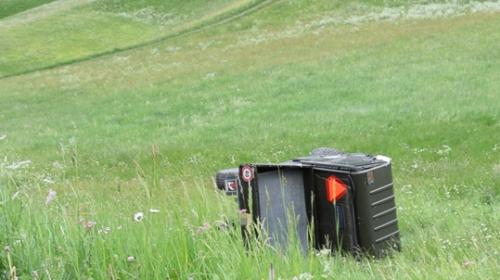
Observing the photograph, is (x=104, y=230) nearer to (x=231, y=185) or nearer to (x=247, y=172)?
(x=247, y=172)

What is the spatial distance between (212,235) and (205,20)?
4391cm

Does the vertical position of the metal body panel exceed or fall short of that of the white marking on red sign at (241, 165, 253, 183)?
it falls short

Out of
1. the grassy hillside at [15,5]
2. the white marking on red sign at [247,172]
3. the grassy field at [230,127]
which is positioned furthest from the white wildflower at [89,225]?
the grassy hillside at [15,5]

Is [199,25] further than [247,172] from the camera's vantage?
Yes

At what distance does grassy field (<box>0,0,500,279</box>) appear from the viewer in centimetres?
538

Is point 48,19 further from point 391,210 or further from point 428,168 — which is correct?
point 391,210

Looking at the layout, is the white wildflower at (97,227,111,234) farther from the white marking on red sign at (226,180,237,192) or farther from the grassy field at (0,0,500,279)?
the white marking on red sign at (226,180,237,192)

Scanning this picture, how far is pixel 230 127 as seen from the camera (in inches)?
757

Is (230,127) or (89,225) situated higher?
(89,225)

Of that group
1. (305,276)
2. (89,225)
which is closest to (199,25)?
(89,225)

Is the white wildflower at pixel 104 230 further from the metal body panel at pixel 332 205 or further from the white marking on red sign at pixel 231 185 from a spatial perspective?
the white marking on red sign at pixel 231 185

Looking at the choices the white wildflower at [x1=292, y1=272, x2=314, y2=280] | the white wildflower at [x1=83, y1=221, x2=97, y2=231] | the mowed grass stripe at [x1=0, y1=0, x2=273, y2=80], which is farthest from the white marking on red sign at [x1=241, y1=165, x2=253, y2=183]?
the mowed grass stripe at [x1=0, y1=0, x2=273, y2=80]

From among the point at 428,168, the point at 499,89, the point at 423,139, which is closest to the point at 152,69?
the point at 499,89

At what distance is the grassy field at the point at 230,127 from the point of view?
212 inches
